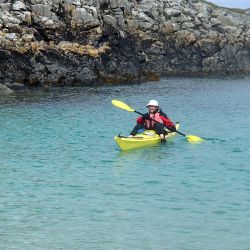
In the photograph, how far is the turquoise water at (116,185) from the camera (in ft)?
52.5

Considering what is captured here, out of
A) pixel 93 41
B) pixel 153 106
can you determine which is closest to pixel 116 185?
pixel 153 106

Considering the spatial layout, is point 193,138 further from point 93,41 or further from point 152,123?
point 93,41

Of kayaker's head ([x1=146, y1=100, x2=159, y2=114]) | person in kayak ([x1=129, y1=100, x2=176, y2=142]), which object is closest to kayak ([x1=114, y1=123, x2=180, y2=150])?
person in kayak ([x1=129, y1=100, x2=176, y2=142])

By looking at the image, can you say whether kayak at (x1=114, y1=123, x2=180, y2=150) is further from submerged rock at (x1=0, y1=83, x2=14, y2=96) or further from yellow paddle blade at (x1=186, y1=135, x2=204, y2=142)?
submerged rock at (x1=0, y1=83, x2=14, y2=96)

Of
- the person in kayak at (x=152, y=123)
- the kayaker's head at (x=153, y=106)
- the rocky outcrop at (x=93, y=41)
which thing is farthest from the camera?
the rocky outcrop at (x=93, y=41)

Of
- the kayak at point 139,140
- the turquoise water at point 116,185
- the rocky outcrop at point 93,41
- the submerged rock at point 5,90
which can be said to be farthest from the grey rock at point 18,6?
the kayak at point 139,140

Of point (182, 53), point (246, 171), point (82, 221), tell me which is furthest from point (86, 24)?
point (82, 221)

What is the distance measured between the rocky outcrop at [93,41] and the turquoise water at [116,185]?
23.4 m

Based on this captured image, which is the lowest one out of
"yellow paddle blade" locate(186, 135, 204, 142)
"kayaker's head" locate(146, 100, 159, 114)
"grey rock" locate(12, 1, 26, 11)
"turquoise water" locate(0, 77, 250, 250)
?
"turquoise water" locate(0, 77, 250, 250)

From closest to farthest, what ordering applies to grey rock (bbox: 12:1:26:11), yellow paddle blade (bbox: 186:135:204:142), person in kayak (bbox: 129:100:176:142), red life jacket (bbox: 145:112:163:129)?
1. person in kayak (bbox: 129:100:176:142)
2. red life jacket (bbox: 145:112:163:129)
3. yellow paddle blade (bbox: 186:135:204:142)
4. grey rock (bbox: 12:1:26:11)

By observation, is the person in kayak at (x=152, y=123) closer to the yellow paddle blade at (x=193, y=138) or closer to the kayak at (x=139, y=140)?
the kayak at (x=139, y=140)

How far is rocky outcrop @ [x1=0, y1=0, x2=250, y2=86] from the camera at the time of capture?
65375 mm

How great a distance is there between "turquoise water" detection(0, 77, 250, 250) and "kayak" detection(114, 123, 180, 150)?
41cm

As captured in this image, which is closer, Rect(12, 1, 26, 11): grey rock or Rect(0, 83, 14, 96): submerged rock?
Rect(0, 83, 14, 96): submerged rock
